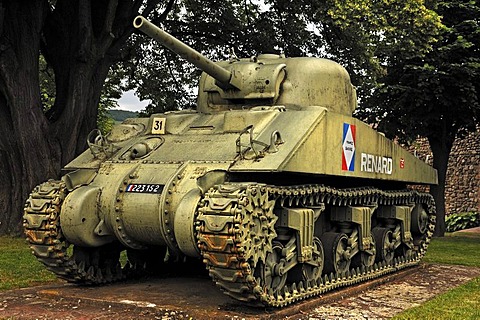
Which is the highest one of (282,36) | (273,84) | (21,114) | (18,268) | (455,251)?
(282,36)

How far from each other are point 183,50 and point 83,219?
2.73 m

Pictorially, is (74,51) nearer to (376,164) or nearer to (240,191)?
(376,164)

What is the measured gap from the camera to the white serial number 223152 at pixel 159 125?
11073 millimetres

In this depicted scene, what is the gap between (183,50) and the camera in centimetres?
1009

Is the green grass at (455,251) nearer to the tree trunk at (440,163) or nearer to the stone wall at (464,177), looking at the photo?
the tree trunk at (440,163)

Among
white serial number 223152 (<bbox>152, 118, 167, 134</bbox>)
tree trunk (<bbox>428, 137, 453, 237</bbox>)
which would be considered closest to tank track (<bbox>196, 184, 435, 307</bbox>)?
white serial number 223152 (<bbox>152, 118, 167, 134</bbox>)

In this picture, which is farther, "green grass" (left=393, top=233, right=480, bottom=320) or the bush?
the bush

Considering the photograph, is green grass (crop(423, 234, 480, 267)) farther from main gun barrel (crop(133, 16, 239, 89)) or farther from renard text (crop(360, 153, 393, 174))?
main gun barrel (crop(133, 16, 239, 89))

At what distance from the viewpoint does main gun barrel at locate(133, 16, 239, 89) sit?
375 inches

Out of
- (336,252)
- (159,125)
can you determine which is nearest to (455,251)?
(336,252)

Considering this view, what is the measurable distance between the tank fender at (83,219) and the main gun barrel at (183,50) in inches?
88.7

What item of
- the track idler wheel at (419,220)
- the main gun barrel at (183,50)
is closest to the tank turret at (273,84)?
the main gun barrel at (183,50)

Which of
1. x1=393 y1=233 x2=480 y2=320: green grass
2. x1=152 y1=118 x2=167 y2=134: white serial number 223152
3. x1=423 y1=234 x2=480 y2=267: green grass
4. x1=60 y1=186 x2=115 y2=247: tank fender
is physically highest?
x1=152 y1=118 x2=167 y2=134: white serial number 223152

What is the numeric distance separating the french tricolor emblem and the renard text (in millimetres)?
426
